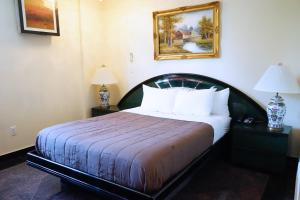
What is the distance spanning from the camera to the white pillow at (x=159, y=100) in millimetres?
3474

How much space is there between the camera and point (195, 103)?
3.23m

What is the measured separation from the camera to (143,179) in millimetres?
1744

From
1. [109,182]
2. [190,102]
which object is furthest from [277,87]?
[109,182]

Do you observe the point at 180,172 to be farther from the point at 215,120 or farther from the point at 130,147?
the point at 215,120

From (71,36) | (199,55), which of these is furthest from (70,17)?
(199,55)

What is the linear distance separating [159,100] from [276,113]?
1548 millimetres

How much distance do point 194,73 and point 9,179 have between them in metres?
2.84

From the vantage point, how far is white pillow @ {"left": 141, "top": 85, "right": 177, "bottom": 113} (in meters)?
3.47

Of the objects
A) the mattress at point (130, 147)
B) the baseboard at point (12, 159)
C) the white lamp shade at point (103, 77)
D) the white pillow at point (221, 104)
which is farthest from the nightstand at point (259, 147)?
the baseboard at point (12, 159)

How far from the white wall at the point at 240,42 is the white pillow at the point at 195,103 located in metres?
0.46

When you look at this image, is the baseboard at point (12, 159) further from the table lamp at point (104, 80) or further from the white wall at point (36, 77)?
the table lamp at point (104, 80)

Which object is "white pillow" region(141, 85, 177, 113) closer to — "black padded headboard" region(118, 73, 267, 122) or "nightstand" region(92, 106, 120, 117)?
"black padded headboard" region(118, 73, 267, 122)

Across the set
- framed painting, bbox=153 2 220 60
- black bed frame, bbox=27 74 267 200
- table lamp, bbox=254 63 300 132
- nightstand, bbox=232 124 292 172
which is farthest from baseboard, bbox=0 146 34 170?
table lamp, bbox=254 63 300 132

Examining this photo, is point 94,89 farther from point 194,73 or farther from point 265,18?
point 265,18
